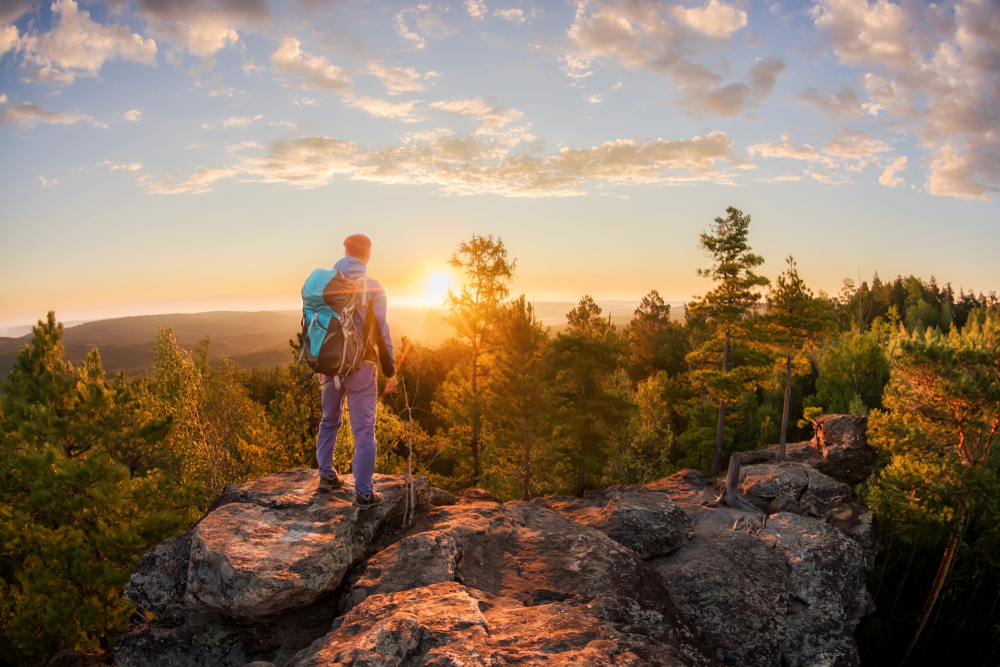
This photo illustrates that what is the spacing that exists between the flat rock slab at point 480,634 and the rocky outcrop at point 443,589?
1cm

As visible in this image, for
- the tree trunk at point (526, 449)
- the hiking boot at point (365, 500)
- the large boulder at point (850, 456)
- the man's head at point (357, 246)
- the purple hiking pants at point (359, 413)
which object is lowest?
the large boulder at point (850, 456)

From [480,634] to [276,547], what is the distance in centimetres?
242

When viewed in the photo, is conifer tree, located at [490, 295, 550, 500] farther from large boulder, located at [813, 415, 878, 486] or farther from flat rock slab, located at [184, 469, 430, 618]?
large boulder, located at [813, 415, 878, 486]

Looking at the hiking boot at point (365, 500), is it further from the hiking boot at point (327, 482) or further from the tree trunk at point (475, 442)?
the tree trunk at point (475, 442)

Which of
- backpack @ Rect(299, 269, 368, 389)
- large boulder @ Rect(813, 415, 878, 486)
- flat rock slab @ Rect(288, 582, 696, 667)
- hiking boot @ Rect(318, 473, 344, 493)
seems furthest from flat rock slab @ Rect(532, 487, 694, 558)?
large boulder @ Rect(813, 415, 878, 486)

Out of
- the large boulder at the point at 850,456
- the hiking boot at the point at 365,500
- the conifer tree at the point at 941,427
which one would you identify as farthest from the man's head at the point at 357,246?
the large boulder at the point at 850,456

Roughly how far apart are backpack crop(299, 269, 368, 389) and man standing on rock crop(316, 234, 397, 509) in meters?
0.12

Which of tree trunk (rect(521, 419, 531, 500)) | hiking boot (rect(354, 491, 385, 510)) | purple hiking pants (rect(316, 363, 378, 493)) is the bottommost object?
tree trunk (rect(521, 419, 531, 500))

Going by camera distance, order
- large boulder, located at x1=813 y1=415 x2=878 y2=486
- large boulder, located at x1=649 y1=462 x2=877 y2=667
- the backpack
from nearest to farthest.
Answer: the backpack < large boulder, located at x1=649 y1=462 x2=877 y2=667 < large boulder, located at x1=813 y1=415 x2=878 y2=486

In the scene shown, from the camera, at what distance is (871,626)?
2422cm

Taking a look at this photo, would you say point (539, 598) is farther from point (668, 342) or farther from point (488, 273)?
point (668, 342)

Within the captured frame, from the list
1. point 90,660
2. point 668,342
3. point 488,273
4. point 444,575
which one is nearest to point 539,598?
point 444,575

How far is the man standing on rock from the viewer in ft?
17.6

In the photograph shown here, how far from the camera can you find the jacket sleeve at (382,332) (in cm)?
539
